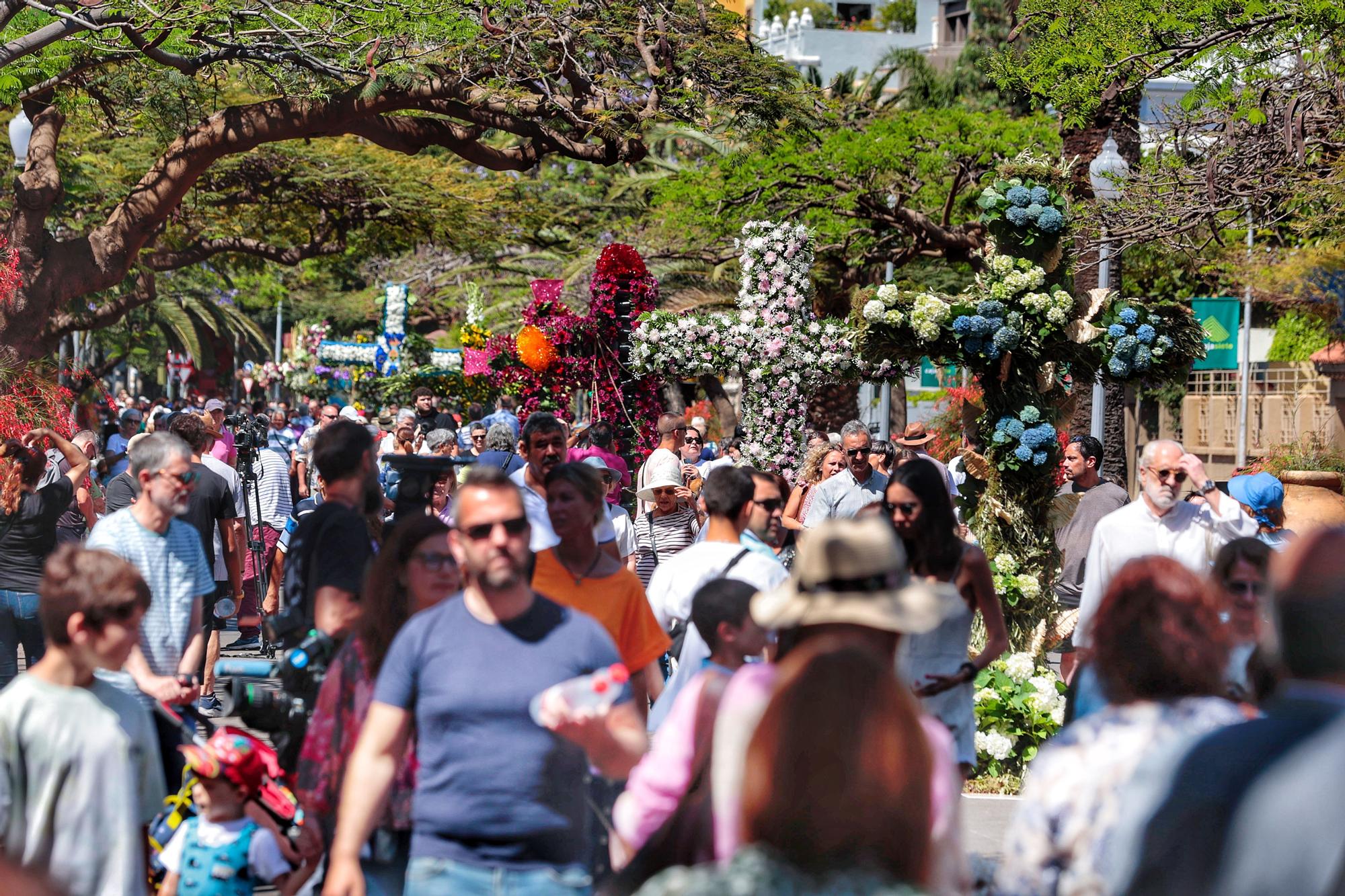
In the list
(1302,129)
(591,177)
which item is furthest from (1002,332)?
(591,177)

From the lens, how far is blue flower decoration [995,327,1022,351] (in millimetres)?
9148

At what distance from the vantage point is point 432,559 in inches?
173

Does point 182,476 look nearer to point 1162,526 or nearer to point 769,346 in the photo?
point 1162,526

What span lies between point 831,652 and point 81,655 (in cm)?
230

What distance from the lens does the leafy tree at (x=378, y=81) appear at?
12.0m

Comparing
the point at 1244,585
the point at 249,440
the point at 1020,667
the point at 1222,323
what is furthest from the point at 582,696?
the point at 1222,323

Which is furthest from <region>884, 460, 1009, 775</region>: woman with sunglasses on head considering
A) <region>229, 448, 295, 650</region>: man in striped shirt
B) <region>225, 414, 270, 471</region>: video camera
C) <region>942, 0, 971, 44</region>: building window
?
<region>942, 0, 971, 44</region>: building window

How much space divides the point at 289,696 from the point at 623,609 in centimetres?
115

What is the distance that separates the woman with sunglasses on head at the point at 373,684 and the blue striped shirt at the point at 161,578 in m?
1.52

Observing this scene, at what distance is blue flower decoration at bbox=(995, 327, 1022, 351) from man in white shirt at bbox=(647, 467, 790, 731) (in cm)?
372

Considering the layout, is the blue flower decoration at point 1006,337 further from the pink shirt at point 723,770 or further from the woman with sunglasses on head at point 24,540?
the pink shirt at point 723,770

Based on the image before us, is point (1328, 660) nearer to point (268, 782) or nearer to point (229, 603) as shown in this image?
point (268, 782)

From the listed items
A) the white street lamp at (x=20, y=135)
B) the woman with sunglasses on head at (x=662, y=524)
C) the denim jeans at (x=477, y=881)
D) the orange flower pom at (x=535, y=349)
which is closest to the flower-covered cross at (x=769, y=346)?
the orange flower pom at (x=535, y=349)

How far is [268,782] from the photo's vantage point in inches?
187
